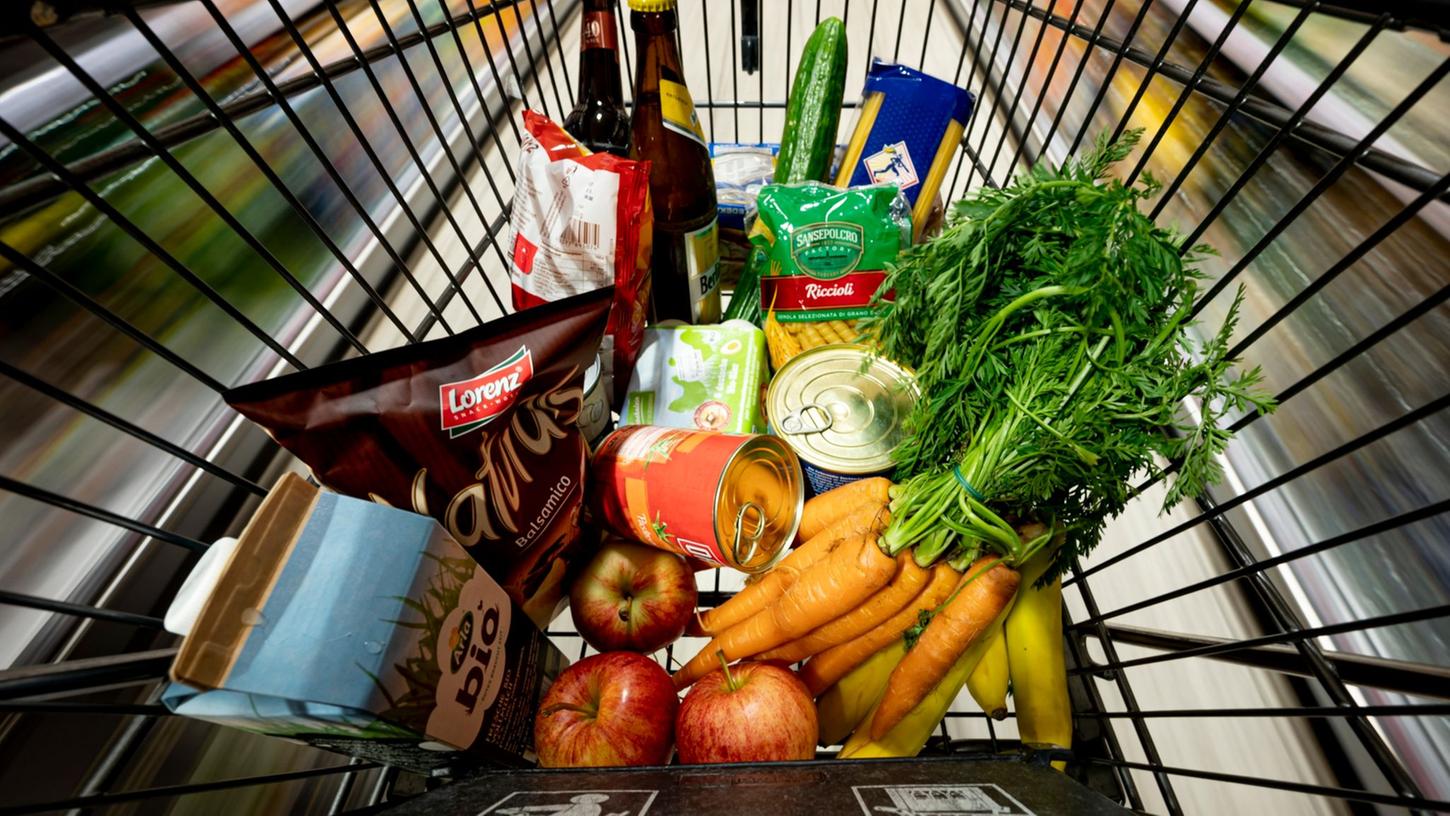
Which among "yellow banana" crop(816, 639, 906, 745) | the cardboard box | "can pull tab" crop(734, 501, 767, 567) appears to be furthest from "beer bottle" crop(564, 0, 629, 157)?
"yellow banana" crop(816, 639, 906, 745)

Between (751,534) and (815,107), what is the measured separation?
2.19 feet

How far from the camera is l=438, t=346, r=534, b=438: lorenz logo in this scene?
1.72 ft

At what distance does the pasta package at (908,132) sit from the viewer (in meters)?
0.94

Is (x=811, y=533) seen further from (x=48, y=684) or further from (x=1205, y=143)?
(x=48, y=684)

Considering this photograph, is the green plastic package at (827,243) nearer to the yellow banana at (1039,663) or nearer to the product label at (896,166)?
the product label at (896,166)

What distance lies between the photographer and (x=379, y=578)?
1.34ft

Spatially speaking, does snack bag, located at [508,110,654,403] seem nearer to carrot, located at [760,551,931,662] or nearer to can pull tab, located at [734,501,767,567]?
can pull tab, located at [734,501,767,567]

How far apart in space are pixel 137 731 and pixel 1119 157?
3.23 ft

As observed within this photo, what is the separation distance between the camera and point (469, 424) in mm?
535

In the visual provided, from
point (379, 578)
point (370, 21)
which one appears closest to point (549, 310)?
point (379, 578)

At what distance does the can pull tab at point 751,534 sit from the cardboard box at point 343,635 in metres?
0.25

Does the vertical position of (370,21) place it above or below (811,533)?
above

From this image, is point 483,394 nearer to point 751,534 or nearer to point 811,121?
point 751,534

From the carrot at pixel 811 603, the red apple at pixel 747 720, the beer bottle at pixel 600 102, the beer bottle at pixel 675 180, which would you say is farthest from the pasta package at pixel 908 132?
the red apple at pixel 747 720
